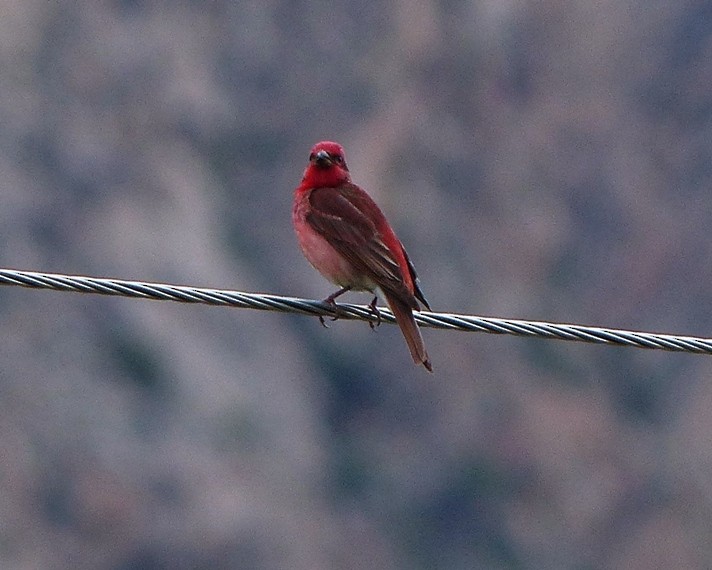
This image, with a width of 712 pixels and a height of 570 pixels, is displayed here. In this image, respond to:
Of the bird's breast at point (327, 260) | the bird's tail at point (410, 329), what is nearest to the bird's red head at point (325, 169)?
the bird's breast at point (327, 260)

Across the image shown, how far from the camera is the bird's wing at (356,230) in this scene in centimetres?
867

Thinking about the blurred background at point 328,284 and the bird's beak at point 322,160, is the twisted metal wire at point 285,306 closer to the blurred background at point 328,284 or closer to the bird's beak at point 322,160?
the bird's beak at point 322,160

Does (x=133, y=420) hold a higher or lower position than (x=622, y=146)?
lower

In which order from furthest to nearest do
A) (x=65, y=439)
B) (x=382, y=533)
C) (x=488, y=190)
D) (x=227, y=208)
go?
(x=488, y=190) → (x=227, y=208) → (x=382, y=533) → (x=65, y=439)

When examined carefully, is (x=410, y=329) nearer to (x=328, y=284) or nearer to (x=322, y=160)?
(x=322, y=160)

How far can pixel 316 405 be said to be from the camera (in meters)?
37.1

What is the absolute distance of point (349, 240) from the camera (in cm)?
898

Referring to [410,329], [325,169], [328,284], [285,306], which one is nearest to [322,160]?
[325,169]

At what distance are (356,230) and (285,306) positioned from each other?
7.13ft

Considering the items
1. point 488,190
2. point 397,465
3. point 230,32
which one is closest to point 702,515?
point 397,465

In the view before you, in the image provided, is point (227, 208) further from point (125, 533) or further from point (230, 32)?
point (125, 533)

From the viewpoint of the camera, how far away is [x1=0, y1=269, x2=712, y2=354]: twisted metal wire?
6.52m

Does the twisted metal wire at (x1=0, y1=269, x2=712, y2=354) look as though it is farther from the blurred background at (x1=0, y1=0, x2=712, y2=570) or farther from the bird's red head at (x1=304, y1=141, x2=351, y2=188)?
the blurred background at (x1=0, y1=0, x2=712, y2=570)

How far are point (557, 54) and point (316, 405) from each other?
45.7 feet
